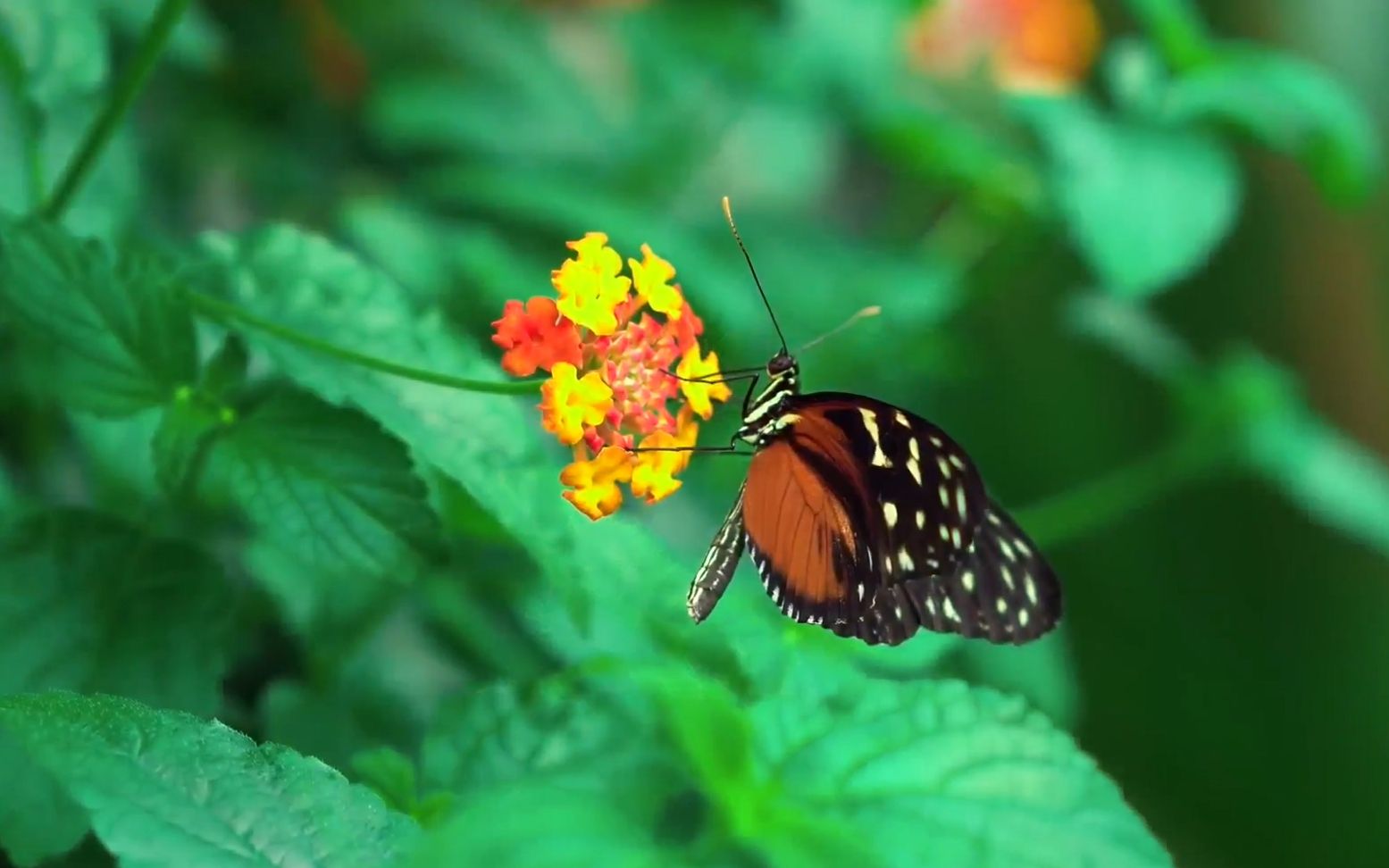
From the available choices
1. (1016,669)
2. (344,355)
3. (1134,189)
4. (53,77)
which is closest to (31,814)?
(344,355)

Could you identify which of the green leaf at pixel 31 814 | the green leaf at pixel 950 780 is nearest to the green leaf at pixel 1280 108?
the green leaf at pixel 950 780

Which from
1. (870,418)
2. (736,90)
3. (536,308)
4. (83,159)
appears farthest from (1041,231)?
(83,159)

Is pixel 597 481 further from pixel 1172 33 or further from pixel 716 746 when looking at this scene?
pixel 1172 33

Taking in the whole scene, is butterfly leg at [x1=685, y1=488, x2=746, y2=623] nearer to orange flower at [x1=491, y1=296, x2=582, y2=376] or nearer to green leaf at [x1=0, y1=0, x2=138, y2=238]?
orange flower at [x1=491, y1=296, x2=582, y2=376]

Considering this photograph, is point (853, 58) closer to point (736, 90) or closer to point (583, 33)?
point (736, 90)

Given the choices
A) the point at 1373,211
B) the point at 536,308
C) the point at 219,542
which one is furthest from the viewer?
the point at 1373,211

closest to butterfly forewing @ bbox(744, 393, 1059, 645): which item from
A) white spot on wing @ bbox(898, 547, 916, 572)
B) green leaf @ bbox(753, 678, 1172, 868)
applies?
white spot on wing @ bbox(898, 547, 916, 572)
